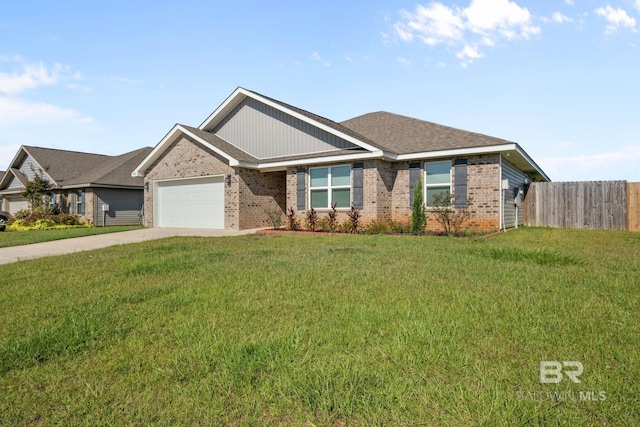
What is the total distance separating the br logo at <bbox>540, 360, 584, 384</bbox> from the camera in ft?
7.47

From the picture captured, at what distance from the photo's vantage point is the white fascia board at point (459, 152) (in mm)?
11617

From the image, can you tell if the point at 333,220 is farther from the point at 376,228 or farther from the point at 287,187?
the point at 287,187

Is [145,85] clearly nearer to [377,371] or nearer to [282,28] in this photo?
[282,28]

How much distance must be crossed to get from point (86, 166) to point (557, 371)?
31.1 m

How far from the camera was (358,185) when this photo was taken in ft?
44.8

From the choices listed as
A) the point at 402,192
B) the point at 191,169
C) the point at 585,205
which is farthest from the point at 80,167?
the point at 585,205

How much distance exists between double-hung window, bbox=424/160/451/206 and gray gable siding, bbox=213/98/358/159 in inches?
124

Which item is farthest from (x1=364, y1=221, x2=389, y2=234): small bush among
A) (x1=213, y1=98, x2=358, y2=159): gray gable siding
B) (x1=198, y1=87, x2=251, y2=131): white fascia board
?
(x1=198, y1=87, x2=251, y2=131): white fascia board

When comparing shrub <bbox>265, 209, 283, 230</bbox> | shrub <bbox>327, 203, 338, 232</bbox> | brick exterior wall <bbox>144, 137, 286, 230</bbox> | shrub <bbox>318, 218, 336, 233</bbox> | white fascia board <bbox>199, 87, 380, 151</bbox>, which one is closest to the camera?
white fascia board <bbox>199, 87, 380, 151</bbox>

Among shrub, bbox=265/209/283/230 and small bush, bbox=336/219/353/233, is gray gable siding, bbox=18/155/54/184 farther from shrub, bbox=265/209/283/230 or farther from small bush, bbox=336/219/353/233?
Answer: small bush, bbox=336/219/353/233

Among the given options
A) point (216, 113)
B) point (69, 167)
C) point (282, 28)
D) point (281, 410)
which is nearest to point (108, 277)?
point (281, 410)

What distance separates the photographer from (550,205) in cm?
1593

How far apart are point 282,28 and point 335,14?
5.26 feet

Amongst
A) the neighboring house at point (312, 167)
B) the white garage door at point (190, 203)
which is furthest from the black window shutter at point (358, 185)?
the white garage door at point (190, 203)
